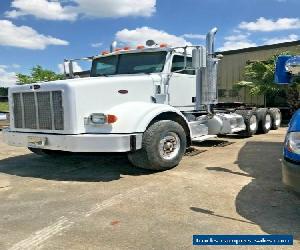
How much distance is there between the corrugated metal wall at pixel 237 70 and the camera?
20.1 meters

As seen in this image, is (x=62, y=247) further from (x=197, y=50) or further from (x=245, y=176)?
(x=197, y=50)

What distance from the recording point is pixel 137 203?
460 centimetres

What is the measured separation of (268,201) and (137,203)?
1.60m

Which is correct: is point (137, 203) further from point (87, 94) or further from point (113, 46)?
point (113, 46)

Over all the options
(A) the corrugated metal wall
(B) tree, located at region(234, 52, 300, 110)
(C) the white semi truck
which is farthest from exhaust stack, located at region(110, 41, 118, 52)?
(A) the corrugated metal wall

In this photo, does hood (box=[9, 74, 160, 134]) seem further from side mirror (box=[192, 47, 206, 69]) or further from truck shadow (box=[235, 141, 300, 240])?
truck shadow (box=[235, 141, 300, 240])

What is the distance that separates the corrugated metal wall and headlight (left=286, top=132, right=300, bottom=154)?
1680 centimetres

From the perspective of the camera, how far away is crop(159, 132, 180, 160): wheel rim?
6.39m

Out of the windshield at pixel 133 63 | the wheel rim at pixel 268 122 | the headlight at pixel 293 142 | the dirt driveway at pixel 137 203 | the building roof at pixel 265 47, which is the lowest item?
the dirt driveway at pixel 137 203

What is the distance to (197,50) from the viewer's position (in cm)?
680

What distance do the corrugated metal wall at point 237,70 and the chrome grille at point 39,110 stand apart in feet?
50.0

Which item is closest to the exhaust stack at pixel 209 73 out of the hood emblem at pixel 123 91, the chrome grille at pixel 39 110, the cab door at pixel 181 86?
the cab door at pixel 181 86

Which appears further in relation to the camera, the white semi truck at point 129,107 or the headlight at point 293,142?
the white semi truck at point 129,107

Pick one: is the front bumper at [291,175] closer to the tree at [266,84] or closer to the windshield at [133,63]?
the windshield at [133,63]
